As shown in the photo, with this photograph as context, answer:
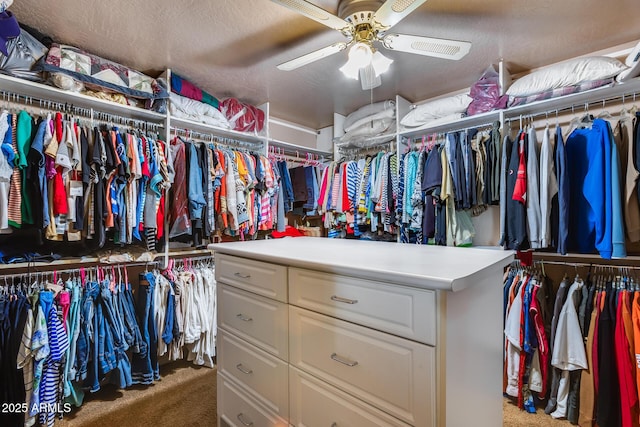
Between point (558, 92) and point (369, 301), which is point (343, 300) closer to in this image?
point (369, 301)

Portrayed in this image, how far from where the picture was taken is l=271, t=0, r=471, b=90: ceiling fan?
4.46 feet

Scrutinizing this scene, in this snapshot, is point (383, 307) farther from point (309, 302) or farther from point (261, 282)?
point (261, 282)

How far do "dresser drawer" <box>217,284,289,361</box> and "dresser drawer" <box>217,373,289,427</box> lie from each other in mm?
254

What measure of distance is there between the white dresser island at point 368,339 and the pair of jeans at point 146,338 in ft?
3.53

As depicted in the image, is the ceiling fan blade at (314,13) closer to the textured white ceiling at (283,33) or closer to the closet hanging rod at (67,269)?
the textured white ceiling at (283,33)

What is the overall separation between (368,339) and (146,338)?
188 cm

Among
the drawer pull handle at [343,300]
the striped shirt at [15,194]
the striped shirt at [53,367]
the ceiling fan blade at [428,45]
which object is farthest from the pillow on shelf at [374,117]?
the striped shirt at [53,367]

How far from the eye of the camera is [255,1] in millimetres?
1607

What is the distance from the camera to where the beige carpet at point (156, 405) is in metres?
1.80

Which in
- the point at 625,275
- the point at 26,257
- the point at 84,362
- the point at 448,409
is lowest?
the point at 84,362

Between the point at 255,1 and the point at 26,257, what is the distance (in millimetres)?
1944

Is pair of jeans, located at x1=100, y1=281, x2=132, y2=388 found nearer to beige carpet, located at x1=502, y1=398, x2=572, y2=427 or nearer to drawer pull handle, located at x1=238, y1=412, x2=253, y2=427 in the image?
drawer pull handle, located at x1=238, y1=412, x2=253, y2=427

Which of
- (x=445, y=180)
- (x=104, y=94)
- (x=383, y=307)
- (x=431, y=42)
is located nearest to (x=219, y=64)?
(x=104, y=94)

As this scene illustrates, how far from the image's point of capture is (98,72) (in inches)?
80.8
